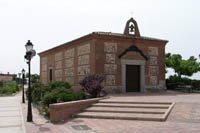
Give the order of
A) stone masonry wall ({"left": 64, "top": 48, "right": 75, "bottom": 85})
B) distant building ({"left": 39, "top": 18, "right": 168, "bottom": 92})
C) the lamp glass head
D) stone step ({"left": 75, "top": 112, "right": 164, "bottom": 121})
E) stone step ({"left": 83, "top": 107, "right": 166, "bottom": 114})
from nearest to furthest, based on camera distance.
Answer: stone step ({"left": 75, "top": 112, "right": 164, "bottom": 121})
stone step ({"left": 83, "top": 107, "right": 166, "bottom": 114})
the lamp glass head
distant building ({"left": 39, "top": 18, "right": 168, "bottom": 92})
stone masonry wall ({"left": 64, "top": 48, "right": 75, "bottom": 85})

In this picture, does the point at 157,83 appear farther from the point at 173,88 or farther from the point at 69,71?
the point at 69,71

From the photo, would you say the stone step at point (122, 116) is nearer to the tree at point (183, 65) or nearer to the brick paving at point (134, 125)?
the brick paving at point (134, 125)

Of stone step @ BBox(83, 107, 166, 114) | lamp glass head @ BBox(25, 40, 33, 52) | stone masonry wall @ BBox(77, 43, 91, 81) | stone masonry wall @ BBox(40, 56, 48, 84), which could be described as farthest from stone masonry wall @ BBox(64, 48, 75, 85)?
lamp glass head @ BBox(25, 40, 33, 52)

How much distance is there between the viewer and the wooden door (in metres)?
17.1

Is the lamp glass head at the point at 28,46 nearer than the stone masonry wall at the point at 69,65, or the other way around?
the lamp glass head at the point at 28,46

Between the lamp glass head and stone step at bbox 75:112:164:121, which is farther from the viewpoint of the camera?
the lamp glass head

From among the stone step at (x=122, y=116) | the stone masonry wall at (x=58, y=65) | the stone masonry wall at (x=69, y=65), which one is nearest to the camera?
the stone step at (x=122, y=116)

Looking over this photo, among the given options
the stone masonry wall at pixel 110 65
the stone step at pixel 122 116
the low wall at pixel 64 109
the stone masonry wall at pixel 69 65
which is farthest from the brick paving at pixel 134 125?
the stone masonry wall at pixel 69 65

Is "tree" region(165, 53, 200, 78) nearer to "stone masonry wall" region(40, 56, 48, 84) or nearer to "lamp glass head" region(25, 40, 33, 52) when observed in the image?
"stone masonry wall" region(40, 56, 48, 84)

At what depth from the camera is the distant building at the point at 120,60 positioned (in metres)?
15.8

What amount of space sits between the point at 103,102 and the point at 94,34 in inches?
241

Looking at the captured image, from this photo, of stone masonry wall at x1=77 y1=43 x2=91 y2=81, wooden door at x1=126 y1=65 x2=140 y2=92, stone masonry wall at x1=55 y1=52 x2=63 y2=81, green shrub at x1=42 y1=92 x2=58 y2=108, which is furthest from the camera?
stone masonry wall at x1=55 y1=52 x2=63 y2=81

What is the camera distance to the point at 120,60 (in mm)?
16484

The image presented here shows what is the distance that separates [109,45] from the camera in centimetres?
1612
